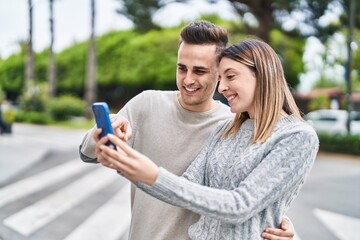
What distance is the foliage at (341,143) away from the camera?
14.6m

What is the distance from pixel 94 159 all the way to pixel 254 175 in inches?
26.0

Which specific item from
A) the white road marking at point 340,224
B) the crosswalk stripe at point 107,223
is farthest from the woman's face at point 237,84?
the white road marking at point 340,224

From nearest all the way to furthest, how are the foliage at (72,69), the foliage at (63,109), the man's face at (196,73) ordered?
the man's face at (196,73) < the foliage at (63,109) < the foliage at (72,69)

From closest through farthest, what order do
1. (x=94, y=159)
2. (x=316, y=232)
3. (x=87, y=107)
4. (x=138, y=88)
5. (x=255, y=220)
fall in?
(x=255, y=220), (x=94, y=159), (x=316, y=232), (x=87, y=107), (x=138, y=88)

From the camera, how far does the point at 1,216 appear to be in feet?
18.8

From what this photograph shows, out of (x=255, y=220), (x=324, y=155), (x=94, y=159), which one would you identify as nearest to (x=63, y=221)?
(x=94, y=159)

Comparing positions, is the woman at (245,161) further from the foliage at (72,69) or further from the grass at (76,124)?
the foliage at (72,69)

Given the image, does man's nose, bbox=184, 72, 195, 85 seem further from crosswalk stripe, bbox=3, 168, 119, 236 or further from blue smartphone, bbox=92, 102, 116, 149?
crosswalk stripe, bbox=3, 168, 119, 236

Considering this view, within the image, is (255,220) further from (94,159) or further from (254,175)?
(94,159)

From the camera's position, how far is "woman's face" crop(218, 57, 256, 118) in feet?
4.47

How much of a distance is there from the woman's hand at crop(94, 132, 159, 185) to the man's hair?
→ 2.18 ft

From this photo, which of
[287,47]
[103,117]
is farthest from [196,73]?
[287,47]

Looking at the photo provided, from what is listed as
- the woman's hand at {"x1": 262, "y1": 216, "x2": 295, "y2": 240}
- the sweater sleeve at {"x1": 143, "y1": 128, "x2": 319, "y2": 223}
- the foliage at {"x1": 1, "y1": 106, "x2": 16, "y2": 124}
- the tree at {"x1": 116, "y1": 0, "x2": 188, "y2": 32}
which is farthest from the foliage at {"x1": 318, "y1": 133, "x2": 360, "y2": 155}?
the sweater sleeve at {"x1": 143, "y1": 128, "x2": 319, "y2": 223}

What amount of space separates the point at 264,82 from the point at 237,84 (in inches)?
3.3
